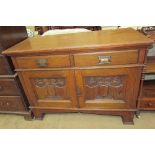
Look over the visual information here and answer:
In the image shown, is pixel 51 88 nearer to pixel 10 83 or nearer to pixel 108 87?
pixel 10 83

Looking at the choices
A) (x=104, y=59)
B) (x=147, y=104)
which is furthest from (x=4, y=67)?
(x=147, y=104)

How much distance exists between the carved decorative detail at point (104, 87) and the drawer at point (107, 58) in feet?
0.49

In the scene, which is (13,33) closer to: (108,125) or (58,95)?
(58,95)

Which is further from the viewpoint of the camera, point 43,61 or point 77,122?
point 77,122

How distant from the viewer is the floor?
4.45ft

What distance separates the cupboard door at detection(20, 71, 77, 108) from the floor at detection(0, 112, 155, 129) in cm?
19

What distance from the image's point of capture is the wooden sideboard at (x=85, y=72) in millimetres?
1054

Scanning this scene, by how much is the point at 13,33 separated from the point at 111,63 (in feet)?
2.88

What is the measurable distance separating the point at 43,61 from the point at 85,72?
0.33 metres

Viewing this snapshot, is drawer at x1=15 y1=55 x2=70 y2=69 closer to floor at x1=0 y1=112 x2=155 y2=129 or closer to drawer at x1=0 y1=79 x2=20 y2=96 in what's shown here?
drawer at x1=0 y1=79 x2=20 y2=96

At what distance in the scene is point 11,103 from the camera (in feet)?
4.73

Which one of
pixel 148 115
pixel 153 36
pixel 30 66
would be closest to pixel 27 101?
pixel 30 66

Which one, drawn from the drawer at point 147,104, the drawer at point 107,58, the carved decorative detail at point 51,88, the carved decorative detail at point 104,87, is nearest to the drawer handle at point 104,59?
the drawer at point 107,58
